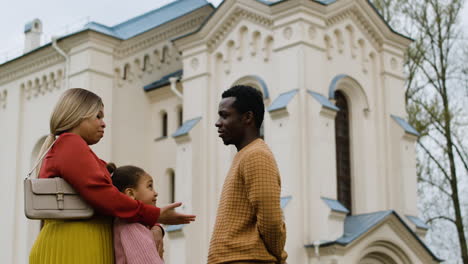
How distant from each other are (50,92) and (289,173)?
8993mm

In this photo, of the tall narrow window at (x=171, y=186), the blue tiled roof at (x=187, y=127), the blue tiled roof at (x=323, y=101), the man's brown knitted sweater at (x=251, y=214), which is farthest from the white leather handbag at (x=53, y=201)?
the tall narrow window at (x=171, y=186)

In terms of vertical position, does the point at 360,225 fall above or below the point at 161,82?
below

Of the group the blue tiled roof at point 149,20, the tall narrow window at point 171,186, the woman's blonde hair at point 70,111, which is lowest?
the woman's blonde hair at point 70,111

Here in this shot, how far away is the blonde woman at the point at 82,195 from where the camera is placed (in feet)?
12.6

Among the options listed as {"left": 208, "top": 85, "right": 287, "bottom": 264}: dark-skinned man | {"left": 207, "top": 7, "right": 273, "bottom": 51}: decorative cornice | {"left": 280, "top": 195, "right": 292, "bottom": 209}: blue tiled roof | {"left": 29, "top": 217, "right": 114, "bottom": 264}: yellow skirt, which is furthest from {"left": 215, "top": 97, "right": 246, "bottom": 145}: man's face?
{"left": 207, "top": 7, "right": 273, "bottom": 51}: decorative cornice

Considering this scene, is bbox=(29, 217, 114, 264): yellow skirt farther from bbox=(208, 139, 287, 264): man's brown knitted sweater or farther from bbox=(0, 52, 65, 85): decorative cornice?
bbox=(0, 52, 65, 85): decorative cornice

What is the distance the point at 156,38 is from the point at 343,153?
22.6 ft

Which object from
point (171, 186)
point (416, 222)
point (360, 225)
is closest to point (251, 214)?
point (360, 225)

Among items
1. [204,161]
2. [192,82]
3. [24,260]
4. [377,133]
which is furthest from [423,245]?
[24,260]

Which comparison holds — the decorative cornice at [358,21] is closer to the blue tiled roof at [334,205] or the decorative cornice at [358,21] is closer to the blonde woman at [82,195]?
the blue tiled roof at [334,205]

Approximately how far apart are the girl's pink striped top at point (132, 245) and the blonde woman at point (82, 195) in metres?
0.04

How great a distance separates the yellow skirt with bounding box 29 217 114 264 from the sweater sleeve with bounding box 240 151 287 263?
31.7 inches

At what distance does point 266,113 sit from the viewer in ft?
61.9

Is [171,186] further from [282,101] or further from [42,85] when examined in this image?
[282,101]
